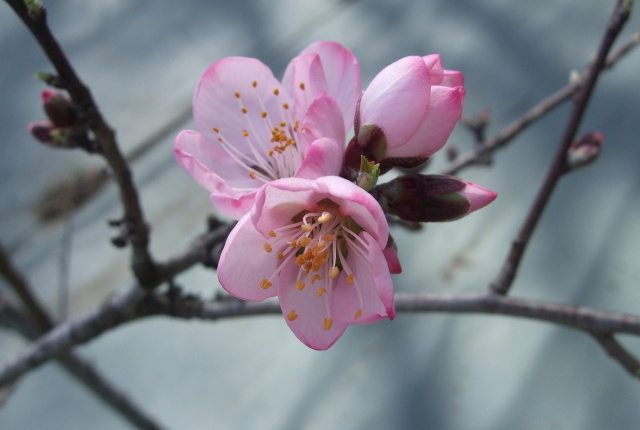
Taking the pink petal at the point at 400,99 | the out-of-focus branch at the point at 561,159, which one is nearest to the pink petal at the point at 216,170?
the pink petal at the point at 400,99

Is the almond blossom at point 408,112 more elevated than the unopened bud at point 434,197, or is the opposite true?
the almond blossom at point 408,112

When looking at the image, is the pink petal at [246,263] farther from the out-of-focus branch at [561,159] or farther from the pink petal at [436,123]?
the out-of-focus branch at [561,159]

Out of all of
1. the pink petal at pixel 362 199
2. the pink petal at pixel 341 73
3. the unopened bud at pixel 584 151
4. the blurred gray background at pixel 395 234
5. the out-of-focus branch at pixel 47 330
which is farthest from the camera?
the blurred gray background at pixel 395 234

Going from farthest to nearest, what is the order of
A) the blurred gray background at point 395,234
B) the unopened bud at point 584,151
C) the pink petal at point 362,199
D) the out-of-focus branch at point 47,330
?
the blurred gray background at point 395,234 → the out-of-focus branch at point 47,330 → the unopened bud at point 584,151 → the pink petal at point 362,199

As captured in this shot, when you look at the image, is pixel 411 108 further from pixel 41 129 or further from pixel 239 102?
pixel 41 129

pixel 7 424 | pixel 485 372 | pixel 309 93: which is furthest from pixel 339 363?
pixel 309 93

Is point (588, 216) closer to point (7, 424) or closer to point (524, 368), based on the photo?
point (524, 368)

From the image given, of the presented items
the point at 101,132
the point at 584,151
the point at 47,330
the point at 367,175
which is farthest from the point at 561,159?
the point at 47,330
